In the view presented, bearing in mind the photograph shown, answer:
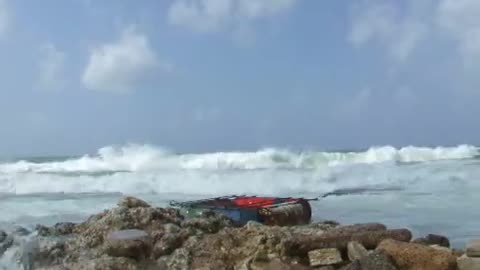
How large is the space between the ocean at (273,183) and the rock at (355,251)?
362 centimetres

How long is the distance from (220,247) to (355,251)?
1.81 meters

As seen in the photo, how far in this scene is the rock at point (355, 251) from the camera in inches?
301

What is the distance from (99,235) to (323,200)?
9179 mm

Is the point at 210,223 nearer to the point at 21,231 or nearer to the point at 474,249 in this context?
the point at 21,231

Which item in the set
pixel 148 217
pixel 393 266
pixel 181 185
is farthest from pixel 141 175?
pixel 393 266

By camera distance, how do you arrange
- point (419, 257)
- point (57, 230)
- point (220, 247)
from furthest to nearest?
1. point (57, 230)
2. point (220, 247)
3. point (419, 257)

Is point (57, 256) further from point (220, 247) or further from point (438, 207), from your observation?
point (438, 207)

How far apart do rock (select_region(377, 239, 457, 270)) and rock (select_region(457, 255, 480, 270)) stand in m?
0.10

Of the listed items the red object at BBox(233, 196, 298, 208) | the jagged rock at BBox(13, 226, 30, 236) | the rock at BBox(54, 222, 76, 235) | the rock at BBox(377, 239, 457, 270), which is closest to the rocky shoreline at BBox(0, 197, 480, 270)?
the rock at BBox(377, 239, 457, 270)

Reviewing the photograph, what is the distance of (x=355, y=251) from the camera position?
7715 millimetres

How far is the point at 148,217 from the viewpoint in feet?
33.2

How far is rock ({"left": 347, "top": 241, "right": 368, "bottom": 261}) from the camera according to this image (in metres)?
7.64

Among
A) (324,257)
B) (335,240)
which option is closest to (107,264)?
(324,257)

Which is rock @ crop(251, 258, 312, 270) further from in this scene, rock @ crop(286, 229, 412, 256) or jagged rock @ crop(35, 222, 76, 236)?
jagged rock @ crop(35, 222, 76, 236)
